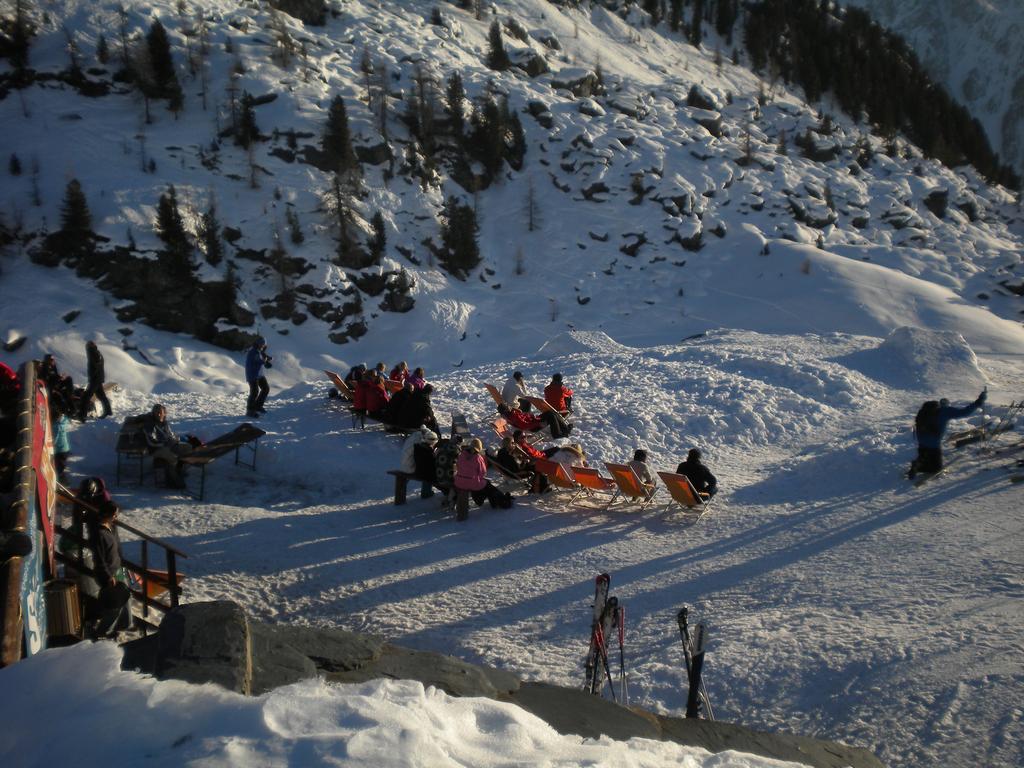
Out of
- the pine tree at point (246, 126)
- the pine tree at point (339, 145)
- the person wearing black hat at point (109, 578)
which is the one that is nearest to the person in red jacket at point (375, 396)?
the person wearing black hat at point (109, 578)

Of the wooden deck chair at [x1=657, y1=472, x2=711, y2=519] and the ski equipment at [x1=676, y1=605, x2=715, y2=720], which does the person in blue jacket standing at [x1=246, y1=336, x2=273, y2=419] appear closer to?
the wooden deck chair at [x1=657, y1=472, x2=711, y2=519]

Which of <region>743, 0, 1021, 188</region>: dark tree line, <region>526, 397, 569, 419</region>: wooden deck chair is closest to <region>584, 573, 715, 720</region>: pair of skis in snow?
<region>526, 397, 569, 419</region>: wooden deck chair

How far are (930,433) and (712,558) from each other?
158 inches

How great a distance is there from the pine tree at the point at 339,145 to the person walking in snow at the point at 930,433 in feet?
85.5

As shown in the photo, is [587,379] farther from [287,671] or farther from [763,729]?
[287,671]

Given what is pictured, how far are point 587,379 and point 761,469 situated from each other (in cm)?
496

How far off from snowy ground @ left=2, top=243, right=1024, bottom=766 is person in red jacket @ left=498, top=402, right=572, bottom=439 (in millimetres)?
376

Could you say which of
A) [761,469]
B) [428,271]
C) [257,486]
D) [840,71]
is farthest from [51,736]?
[840,71]

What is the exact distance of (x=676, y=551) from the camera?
8008 millimetres

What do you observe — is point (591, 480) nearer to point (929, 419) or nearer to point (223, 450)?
point (929, 419)

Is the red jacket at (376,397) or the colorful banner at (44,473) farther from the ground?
the colorful banner at (44,473)

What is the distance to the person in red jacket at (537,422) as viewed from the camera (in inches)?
480

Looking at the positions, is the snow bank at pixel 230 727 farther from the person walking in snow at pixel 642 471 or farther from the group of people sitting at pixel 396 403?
the group of people sitting at pixel 396 403

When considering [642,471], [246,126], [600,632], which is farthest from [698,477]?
[246,126]
